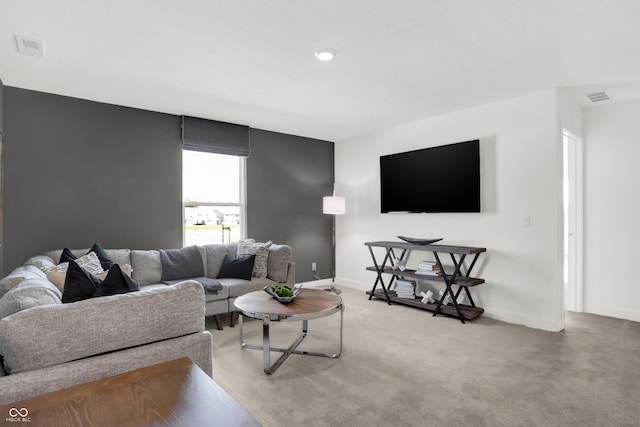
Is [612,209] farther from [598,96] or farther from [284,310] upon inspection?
[284,310]

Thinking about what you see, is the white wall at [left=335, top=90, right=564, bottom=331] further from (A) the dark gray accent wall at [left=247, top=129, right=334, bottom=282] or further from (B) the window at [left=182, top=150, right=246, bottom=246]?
(B) the window at [left=182, top=150, right=246, bottom=246]

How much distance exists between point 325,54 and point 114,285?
7.15 ft

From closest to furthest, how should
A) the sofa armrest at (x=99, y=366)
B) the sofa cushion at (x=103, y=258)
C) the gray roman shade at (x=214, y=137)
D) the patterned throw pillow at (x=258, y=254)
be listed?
the sofa armrest at (x=99, y=366)
the sofa cushion at (x=103, y=258)
the patterned throw pillow at (x=258, y=254)
the gray roman shade at (x=214, y=137)

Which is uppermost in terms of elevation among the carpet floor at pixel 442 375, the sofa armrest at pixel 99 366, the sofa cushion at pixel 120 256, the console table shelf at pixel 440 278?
the sofa cushion at pixel 120 256

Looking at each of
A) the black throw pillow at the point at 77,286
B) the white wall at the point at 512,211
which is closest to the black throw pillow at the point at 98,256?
the black throw pillow at the point at 77,286

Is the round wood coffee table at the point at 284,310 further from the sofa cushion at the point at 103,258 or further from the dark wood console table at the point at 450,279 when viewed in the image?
the dark wood console table at the point at 450,279

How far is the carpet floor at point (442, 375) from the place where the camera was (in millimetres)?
2162

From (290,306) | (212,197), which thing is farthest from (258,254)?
(290,306)

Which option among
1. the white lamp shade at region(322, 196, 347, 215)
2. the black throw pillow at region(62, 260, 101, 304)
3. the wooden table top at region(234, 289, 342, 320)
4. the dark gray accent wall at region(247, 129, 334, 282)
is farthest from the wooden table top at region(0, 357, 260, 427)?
the white lamp shade at region(322, 196, 347, 215)

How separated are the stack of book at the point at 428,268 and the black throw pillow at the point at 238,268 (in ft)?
6.61

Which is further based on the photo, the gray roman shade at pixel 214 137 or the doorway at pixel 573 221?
the gray roman shade at pixel 214 137

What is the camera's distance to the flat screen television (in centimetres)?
431

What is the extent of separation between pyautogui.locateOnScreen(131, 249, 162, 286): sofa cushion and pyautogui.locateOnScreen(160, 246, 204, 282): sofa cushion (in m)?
0.06

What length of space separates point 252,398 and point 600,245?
4187 millimetres
